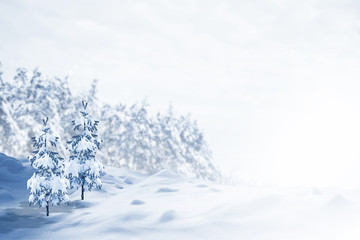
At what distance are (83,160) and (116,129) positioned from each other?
96.7ft

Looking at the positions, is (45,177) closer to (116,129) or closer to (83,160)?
(83,160)

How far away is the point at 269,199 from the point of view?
55.1 feet

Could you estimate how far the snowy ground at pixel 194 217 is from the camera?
44.5 feet

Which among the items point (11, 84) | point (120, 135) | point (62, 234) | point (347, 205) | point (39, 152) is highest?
point (11, 84)

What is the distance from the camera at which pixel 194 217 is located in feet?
55.9

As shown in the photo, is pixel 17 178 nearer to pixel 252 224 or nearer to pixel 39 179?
pixel 39 179

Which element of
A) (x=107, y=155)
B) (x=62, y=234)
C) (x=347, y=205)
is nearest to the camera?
(x=347, y=205)

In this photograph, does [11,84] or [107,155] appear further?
[107,155]

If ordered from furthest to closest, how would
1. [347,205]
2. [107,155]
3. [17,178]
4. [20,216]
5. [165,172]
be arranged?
[107,155] → [165,172] → [17,178] → [20,216] → [347,205]

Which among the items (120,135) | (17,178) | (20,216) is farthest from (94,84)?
(20,216)

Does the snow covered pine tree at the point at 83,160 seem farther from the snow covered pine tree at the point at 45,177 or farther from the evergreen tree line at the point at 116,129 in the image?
the evergreen tree line at the point at 116,129

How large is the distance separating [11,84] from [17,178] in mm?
24732

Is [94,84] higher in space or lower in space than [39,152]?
higher

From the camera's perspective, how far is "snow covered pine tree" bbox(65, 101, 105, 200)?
79.0 feet
